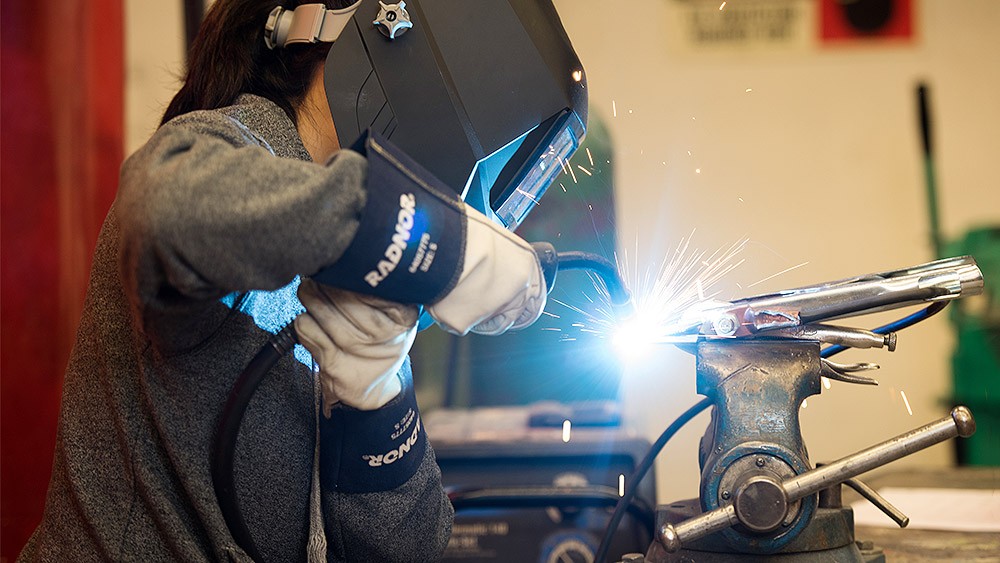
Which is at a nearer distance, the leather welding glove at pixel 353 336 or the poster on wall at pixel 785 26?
the leather welding glove at pixel 353 336

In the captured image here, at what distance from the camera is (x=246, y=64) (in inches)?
45.3

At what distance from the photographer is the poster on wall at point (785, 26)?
106 inches

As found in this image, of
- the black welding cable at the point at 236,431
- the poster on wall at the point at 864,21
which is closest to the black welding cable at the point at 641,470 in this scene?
the black welding cable at the point at 236,431

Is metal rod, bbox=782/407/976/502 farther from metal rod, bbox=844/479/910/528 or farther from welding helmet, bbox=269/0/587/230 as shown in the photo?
welding helmet, bbox=269/0/587/230

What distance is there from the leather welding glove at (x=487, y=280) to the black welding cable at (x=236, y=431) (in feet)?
0.50

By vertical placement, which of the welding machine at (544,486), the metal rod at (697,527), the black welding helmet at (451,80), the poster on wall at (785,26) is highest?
the poster on wall at (785,26)

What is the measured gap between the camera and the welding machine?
1.68 meters

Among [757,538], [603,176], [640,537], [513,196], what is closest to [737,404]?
[757,538]

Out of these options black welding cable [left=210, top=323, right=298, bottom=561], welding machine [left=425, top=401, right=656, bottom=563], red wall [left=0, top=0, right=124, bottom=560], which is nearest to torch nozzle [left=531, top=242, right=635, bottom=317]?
black welding cable [left=210, top=323, right=298, bottom=561]

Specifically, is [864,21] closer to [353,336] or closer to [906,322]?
[906,322]

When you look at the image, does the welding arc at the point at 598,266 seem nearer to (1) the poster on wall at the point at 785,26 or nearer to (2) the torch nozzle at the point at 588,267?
(2) the torch nozzle at the point at 588,267

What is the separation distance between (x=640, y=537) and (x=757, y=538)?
2.70 feet

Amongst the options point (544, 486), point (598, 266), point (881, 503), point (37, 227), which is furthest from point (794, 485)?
point (37, 227)

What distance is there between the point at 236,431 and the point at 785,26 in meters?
2.34
